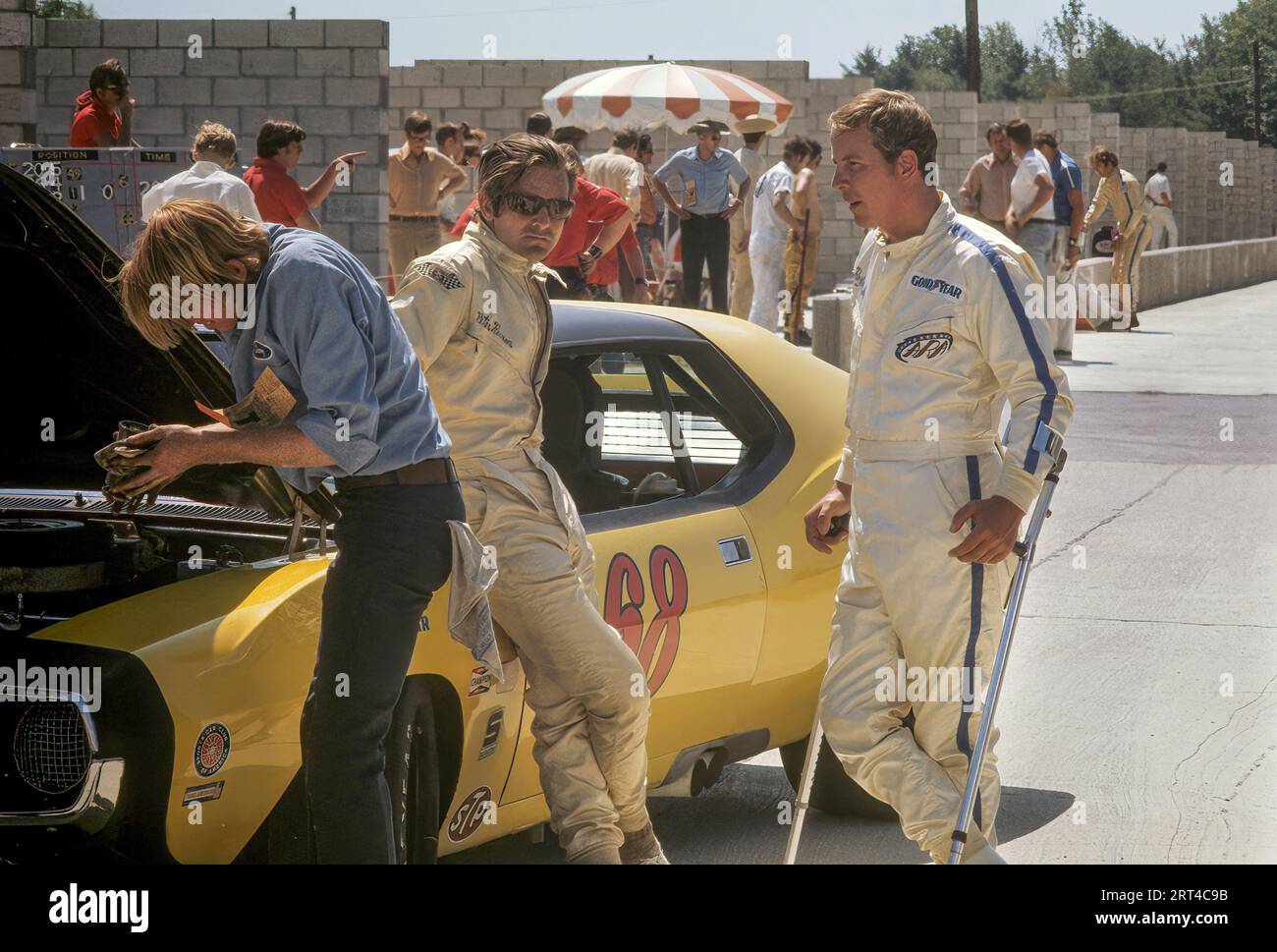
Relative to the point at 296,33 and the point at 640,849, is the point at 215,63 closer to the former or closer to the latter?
the point at 296,33

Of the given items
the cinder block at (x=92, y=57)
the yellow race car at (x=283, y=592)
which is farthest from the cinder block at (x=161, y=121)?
the yellow race car at (x=283, y=592)

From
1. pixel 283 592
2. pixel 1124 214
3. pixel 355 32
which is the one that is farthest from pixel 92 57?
pixel 283 592

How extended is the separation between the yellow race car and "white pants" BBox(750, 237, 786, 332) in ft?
34.8

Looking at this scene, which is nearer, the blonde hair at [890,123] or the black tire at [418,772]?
the black tire at [418,772]

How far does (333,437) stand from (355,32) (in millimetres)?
12612

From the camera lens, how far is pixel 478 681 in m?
4.09

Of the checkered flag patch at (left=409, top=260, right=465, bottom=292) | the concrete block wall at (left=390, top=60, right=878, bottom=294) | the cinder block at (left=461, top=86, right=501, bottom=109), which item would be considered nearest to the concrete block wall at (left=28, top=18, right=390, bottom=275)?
the concrete block wall at (left=390, top=60, right=878, bottom=294)

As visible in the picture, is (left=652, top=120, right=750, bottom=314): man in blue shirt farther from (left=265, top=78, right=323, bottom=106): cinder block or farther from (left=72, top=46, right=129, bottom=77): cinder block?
(left=72, top=46, right=129, bottom=77): cinder block

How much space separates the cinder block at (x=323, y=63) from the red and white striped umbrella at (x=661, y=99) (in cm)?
547

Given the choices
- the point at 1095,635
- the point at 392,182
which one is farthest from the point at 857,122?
the point at 392,182

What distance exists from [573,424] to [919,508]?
1.52m

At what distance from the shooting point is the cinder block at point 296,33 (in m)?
15.4

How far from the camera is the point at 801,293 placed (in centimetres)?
1691

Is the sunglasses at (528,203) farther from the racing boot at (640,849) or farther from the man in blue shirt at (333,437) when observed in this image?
the racing boot at (640,849)
